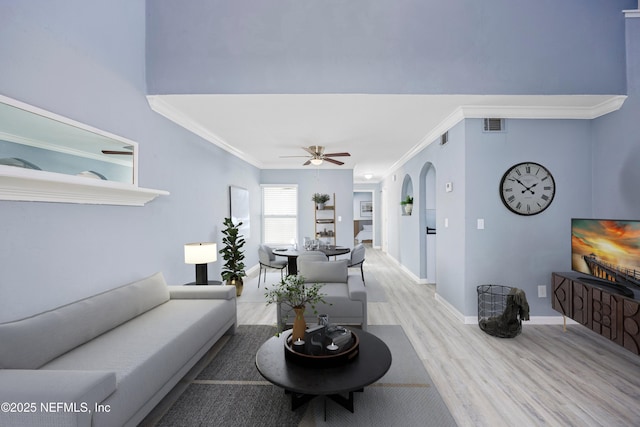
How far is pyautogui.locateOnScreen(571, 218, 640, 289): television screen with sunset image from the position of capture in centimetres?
246

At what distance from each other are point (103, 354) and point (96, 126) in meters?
1.80

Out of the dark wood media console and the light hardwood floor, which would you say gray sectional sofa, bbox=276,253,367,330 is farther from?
the dark wood media console

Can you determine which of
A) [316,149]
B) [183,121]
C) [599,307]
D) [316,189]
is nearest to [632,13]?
[599,307]

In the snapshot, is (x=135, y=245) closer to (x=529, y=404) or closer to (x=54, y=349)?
(x=54, y=349)

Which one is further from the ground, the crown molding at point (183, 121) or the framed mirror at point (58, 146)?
the crown molding at point (183, 121)

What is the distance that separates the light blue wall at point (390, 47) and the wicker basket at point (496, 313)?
2.29 meters

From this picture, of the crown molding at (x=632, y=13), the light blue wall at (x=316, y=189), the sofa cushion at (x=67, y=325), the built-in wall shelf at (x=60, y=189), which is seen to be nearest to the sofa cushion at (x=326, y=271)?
the sofa cushion at (x=67, y=325)

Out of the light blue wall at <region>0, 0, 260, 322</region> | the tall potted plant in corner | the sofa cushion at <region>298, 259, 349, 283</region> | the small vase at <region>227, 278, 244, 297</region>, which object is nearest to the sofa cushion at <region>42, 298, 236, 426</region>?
the light blue wall at <region>0, 0, 260, 322</region>

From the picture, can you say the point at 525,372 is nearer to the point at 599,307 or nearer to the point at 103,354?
the point at 599,307

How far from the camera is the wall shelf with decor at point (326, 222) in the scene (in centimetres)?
725

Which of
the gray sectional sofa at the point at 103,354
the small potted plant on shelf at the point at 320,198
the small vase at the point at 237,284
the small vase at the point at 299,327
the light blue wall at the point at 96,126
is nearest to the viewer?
the gray sectional sofa at the point at 103,354

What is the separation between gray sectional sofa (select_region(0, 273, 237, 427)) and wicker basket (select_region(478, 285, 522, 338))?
2949 millimetres

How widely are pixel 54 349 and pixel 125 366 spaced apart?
503 millimetres

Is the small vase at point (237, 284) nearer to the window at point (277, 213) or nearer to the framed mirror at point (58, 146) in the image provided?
the framed mirror at point (58, 146)
